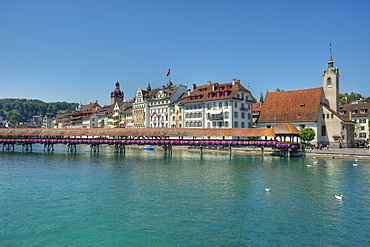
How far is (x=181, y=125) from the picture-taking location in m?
76.0

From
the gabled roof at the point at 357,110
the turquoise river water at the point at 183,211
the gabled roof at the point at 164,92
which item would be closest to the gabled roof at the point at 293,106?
the gabled roof at the point at 357,110

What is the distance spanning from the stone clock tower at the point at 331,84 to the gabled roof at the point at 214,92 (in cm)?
1647

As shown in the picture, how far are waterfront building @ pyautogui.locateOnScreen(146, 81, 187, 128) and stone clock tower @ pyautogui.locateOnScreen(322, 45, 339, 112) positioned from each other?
37197 mm

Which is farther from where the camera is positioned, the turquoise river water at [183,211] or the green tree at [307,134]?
the green tree at [307,134]

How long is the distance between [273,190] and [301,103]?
143 ft

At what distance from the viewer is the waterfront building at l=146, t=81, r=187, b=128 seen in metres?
81.8

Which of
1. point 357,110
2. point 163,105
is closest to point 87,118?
point 163,105

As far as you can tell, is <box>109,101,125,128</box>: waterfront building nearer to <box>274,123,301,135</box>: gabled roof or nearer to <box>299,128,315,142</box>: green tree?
<box>299,128,315,142</box>: green tree

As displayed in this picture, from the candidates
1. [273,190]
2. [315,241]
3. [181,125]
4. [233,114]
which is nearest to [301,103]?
[233,114]

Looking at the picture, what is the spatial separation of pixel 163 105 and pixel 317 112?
41.8 metres

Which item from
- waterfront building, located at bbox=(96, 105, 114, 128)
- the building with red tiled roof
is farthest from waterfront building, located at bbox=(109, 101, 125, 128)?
the building with red tiled roof

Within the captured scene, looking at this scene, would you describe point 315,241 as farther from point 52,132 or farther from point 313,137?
point 52,132

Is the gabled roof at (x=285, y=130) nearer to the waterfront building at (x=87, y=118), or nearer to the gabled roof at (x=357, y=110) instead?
the gabled roof at (x=357, y=110)

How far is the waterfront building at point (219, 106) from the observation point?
65125 mm
